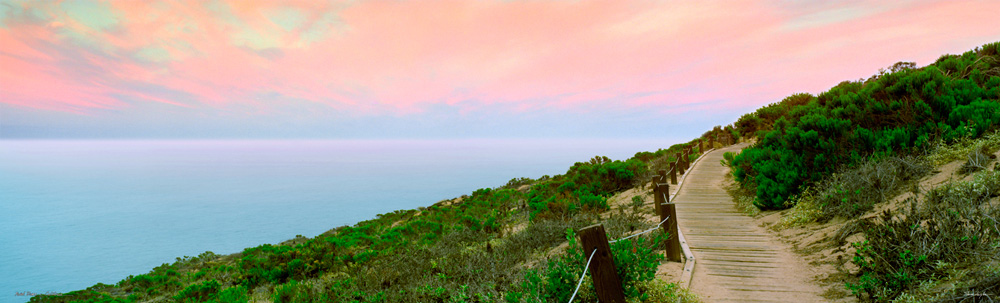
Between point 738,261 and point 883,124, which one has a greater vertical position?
point 883,124

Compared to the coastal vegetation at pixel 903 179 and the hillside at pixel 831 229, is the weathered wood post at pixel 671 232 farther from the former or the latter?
the coastal vegetation at pixel 903 179

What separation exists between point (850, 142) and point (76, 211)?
206m

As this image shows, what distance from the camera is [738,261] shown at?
6.21 meters

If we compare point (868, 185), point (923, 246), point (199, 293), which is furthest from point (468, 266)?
point (199, 293)

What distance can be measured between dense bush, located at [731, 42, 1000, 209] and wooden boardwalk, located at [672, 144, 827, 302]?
1.50m

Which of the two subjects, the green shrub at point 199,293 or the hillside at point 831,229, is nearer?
the hillside at point 831,229

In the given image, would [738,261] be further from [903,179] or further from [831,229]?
[903,179]

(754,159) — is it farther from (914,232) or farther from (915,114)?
(914,232)

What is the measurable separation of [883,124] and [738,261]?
6280 millimetres

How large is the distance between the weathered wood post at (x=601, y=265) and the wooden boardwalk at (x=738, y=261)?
5.70 ft

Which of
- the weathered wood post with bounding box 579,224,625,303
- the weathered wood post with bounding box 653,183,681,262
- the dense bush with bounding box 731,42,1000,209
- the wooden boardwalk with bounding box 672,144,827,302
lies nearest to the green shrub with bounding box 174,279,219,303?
the weathered wood post with bounding box 579,224,625,303

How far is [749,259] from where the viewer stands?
6297mm

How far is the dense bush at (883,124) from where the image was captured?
7.96 meters

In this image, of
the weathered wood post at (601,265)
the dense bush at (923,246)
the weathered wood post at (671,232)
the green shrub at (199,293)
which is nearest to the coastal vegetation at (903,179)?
the dense bush at (923,246)
